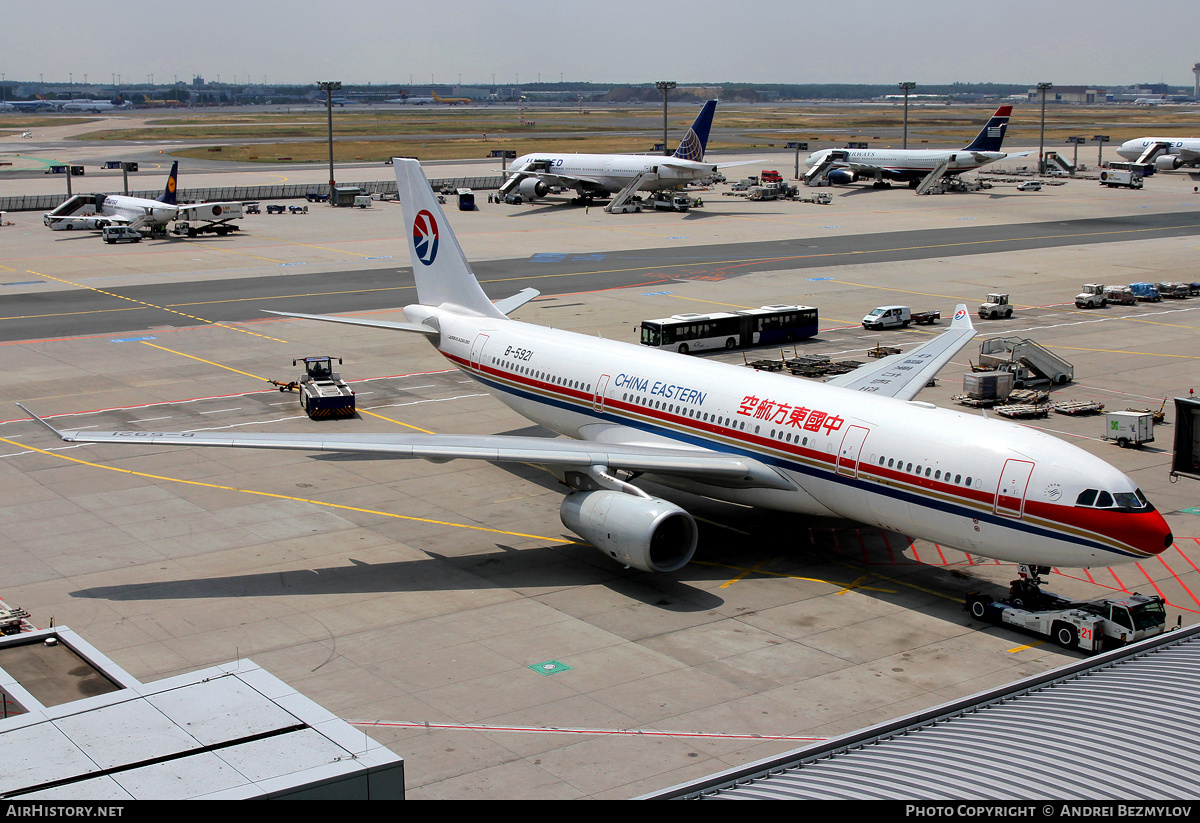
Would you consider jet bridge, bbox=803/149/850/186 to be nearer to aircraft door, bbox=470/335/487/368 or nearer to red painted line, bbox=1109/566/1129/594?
aircraft door, bbox=470/335/487/368

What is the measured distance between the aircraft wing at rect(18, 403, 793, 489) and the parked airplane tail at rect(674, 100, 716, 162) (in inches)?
3629

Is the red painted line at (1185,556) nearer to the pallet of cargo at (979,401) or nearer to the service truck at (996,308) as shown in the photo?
the pallet of cargo at (979,401)

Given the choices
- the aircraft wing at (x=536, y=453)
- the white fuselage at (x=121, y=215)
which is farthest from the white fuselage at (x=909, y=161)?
the aircraft wing at (x=536, y=453)

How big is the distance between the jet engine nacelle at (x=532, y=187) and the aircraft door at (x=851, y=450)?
105925mm

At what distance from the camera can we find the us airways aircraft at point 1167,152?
165000 mm

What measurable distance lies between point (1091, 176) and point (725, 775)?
170m

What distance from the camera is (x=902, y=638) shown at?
28672mm

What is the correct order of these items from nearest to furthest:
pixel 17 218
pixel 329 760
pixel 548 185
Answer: pixel 329 760 < pixel 17 218 < pixel 548 185

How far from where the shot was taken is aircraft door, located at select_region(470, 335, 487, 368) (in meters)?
43.2

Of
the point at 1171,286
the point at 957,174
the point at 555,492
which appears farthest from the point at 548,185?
the point at 555,492

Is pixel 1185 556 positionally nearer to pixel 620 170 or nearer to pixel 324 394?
pixel 324 394

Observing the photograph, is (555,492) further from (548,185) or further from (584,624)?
(548,185)

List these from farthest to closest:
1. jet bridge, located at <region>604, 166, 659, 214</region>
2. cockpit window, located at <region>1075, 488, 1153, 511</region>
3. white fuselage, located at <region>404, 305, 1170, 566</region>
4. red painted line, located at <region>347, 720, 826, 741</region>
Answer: jet bridge, located at <region>604, 166, 659, 214</region> < white fuselage, located at <region>404, 305, 1170, 566</region> < cockpit window, located at <region>1075, 488, 1153, 511</region> < red painted line, located at <region>347, 720, 826, 741</region>

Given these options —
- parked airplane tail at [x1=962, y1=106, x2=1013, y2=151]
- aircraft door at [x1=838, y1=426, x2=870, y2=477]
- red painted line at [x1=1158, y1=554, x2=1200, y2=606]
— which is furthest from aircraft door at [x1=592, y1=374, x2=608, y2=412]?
parked airplane tail at [x1=962, y1=106, x2=1013, y2=151]
